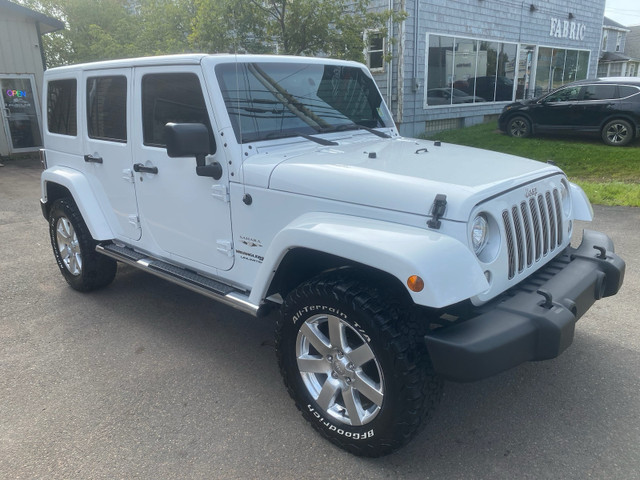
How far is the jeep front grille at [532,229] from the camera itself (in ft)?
8.64

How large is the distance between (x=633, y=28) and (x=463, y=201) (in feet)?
163

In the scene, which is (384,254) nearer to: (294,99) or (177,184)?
(294,99)

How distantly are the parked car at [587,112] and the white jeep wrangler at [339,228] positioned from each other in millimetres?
10126

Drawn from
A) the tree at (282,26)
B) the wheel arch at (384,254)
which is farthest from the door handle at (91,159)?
the tree at (282,26)

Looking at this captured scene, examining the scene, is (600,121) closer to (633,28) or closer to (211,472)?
(211,472)

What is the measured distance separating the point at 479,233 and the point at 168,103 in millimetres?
2290

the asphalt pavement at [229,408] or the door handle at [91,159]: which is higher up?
the door handle at [91,159]

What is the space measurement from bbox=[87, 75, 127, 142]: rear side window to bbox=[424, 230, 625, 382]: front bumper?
9.64 ft

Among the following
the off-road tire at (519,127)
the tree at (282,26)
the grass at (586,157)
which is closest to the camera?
the grass at (586,157)

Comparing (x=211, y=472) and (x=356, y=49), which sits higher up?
(x=356, y=49)

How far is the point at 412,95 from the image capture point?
14.0m

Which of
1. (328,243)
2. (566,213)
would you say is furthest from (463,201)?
→ (566,213)

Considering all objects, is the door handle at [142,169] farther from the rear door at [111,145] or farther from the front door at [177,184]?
the rear door at [111,145]

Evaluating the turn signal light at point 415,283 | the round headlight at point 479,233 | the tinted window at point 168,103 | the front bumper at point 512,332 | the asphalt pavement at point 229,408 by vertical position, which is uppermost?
the tinted window at point 168,103
